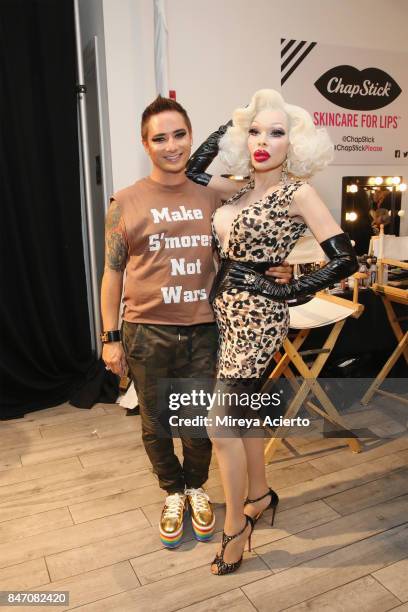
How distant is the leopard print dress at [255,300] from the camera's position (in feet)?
5.19

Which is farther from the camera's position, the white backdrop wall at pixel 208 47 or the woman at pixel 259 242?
the white backdrop wall at pixel 208 47

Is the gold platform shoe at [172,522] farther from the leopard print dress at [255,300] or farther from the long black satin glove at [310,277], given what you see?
the long black satin glove at [310,277]

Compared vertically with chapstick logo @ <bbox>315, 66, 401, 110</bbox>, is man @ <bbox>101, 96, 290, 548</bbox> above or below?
below

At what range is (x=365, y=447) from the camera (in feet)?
8.52

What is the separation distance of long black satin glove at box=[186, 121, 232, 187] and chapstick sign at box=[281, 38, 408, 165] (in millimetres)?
1694

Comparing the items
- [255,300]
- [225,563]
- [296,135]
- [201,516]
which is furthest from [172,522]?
[296,135]

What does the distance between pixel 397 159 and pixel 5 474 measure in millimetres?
3215

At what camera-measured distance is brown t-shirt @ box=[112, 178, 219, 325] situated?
176cm

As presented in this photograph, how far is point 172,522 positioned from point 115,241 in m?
1.04

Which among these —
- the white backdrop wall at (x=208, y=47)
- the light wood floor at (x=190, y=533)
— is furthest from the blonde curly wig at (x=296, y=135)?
the white backdrop wall at (x=208, y=47)

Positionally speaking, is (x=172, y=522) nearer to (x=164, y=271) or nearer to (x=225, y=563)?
(x=225, y=563)

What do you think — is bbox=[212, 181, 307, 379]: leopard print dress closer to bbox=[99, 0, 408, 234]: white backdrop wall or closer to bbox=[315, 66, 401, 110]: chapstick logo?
bbox=[99, 0, 408, 234]: white backdrop wall

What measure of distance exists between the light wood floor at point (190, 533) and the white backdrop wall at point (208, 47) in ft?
5.30

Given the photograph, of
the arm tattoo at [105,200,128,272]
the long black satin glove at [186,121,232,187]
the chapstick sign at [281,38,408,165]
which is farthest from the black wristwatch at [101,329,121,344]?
the chapstick sign at [281,38,408,165]
